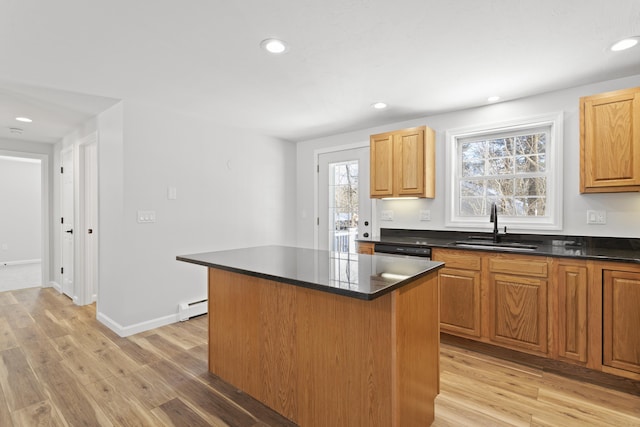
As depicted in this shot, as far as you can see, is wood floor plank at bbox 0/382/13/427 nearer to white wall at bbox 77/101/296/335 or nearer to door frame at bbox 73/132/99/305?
white wall at bbox 77/101/296/335

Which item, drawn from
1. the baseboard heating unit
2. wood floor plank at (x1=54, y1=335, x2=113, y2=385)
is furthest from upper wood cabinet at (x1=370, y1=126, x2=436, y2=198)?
wood floor plank at (x1=54, y1=335, x2=113, y2=385)

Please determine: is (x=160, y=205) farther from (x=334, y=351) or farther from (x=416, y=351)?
(x=416, y=351)

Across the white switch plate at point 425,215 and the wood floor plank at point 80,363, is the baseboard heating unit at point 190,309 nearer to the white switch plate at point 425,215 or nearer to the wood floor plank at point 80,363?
the wood floor plank at point 80,363

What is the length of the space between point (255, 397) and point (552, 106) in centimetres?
347

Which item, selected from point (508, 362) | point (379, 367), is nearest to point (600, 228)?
point (508, 362)

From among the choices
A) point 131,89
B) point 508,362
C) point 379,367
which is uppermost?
point 131,89

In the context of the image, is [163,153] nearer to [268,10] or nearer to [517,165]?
[268,10]

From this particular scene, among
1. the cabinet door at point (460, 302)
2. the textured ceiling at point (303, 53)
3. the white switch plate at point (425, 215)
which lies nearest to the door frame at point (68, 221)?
the textured ceiling at point (303, 53)

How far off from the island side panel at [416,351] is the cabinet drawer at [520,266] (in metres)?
1.09

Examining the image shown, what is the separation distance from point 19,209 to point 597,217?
31.8ft

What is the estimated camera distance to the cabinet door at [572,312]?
2.37 metres

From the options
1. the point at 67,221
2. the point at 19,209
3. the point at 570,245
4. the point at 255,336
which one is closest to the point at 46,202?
the point at 67,221

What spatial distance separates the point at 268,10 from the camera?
5.87 feet

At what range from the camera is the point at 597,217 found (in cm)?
277
